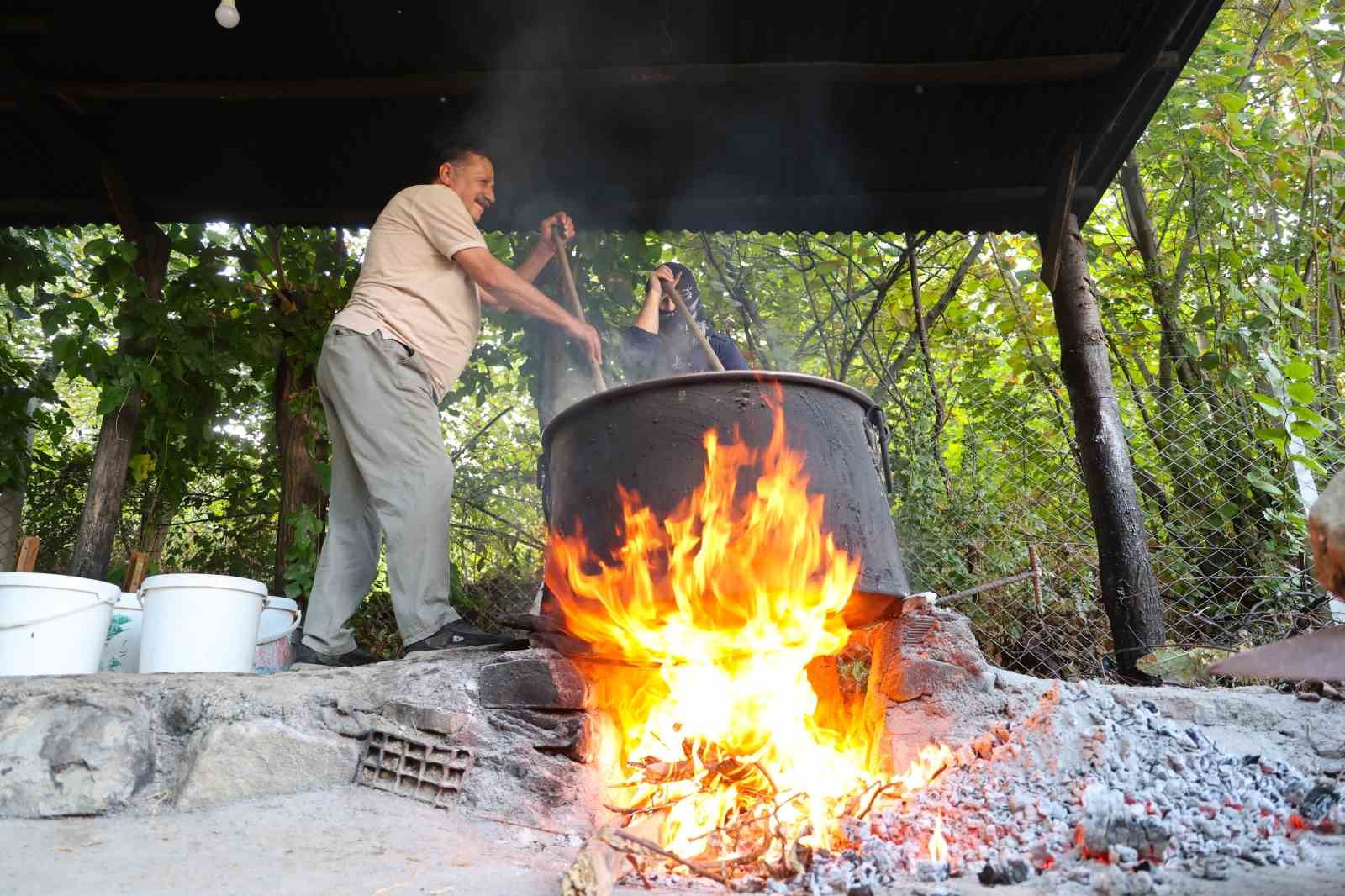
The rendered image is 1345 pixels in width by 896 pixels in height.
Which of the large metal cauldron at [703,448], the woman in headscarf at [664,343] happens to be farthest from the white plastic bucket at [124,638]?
the woman in headscarf at [664,343]

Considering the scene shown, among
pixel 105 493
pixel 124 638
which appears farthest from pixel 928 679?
pixel 105 493

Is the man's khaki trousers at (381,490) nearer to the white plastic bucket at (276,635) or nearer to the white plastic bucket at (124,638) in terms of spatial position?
the white plastic bucket at (276,635)

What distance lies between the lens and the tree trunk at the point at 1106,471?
370cm

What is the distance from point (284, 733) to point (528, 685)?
638 millimetres

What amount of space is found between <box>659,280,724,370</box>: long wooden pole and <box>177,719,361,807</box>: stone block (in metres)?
2.02

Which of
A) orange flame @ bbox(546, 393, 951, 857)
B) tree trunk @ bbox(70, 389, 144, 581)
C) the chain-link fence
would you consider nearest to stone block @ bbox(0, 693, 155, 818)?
orange flame @ bbox(546, 393, 951, 857)

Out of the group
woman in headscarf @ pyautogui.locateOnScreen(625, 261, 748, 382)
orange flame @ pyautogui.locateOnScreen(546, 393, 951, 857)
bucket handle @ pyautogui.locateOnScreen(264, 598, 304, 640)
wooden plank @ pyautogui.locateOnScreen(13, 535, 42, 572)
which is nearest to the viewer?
orange flame @ pyautogui.locateOnScreen(546, 393, 951, 857)

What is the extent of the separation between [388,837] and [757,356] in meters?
5.58

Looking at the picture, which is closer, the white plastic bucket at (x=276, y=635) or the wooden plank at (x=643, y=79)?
the white plastic bucket at (x=276, y=635)

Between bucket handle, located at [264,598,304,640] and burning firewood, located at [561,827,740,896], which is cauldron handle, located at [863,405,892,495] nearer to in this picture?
burning firewood, located at [561,827,740,896]

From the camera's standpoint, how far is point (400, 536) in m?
3.15

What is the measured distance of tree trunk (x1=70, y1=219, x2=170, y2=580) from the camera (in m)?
4.29

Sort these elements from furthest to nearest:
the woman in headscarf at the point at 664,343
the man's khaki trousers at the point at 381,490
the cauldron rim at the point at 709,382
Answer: the woman in headscarf at the point at 664,343 < the man's khaki trousers at the point at 381,490 < the cauldron rim at the point at 709,382

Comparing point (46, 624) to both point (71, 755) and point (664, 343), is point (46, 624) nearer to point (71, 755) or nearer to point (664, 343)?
point (71, 755)
